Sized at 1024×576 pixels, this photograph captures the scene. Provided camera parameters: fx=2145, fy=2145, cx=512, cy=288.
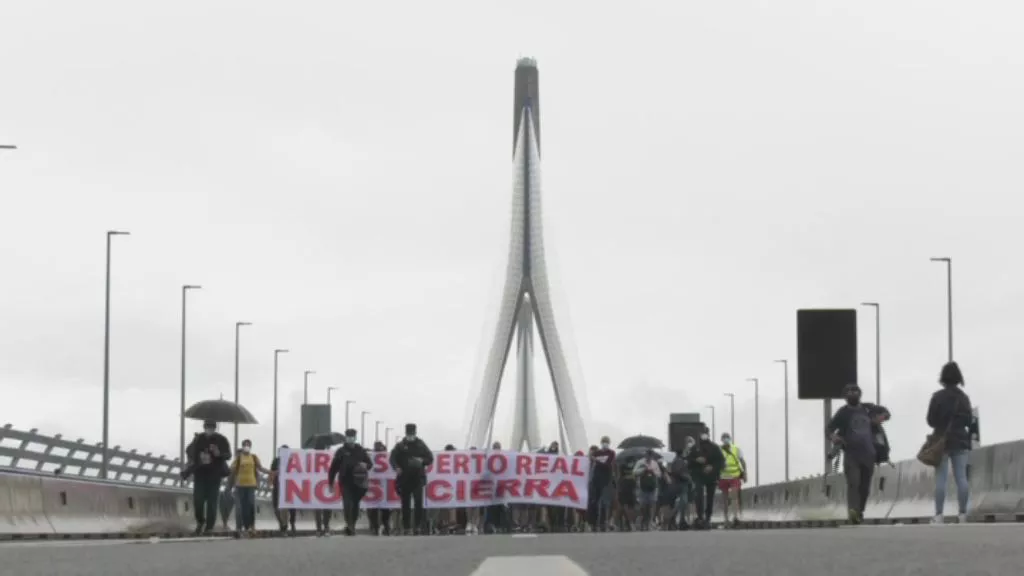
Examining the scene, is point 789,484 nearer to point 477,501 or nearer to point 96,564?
point 477,501

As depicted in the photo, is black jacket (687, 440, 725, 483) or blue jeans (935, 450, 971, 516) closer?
blue jeans (935, 450, 971, 516)

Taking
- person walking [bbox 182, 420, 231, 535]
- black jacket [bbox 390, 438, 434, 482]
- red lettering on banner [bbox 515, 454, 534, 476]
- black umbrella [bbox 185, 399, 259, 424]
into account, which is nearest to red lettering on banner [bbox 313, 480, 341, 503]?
red lettering on banner [bbox 515, 454, 534, 476]

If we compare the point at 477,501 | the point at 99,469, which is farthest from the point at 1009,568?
the point at 99,469

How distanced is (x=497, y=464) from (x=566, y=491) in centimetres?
135

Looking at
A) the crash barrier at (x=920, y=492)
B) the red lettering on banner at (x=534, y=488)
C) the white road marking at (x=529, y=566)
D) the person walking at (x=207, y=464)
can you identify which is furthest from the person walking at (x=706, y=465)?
the white road marking at (x=529, y=566)

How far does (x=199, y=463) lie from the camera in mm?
26422

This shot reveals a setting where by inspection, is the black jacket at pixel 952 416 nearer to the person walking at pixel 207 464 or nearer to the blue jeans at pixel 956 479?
the blue jeans at pixel 956 479

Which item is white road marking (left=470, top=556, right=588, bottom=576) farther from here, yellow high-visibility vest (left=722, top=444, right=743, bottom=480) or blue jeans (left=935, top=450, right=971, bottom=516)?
yellow high-visibility vest (left=722, top=444, right=743, bottom=480)

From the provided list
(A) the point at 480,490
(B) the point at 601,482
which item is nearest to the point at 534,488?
(A) the point at 480,490

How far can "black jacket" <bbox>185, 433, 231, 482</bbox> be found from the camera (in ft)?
86.3

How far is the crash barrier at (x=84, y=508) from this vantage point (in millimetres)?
24859

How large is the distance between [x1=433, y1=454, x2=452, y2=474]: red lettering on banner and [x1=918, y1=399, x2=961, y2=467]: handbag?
13266 millimetres

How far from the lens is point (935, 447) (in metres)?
22.2

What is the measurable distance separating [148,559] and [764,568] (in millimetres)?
4317
